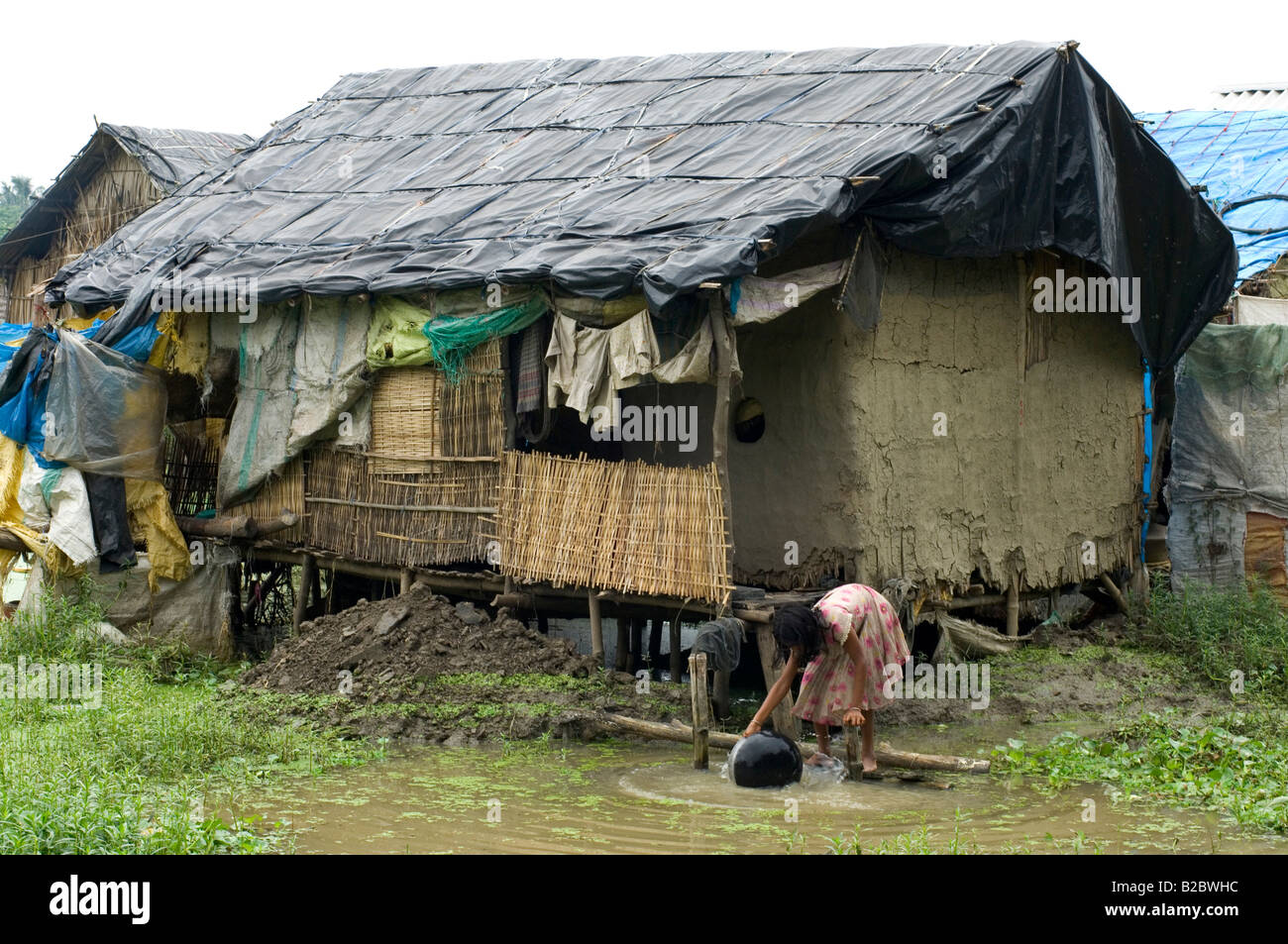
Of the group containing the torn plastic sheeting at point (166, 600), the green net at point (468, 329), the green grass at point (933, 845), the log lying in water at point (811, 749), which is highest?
the green net at point (468, 329)

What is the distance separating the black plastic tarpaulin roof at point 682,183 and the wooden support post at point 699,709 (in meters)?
2.23

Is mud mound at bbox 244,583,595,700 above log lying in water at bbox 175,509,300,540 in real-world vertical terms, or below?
below

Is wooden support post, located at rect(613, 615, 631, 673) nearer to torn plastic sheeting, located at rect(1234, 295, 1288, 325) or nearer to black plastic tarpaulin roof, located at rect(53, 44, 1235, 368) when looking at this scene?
black plastic tarpaulin roof, located at rect(53, 44, 1235, 368)

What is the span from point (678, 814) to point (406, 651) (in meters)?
3.38

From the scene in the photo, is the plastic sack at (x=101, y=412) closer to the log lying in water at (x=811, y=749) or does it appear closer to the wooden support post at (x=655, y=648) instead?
the wooden support post at (x=655, y=648)

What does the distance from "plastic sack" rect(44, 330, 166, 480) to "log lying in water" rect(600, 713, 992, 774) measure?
5193 mm

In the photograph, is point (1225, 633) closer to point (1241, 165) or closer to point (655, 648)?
point (655, 648)

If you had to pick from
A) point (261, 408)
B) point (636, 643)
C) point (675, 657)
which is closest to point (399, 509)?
point (261, 408)

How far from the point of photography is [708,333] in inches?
361

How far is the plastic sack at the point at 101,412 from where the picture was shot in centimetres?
1179

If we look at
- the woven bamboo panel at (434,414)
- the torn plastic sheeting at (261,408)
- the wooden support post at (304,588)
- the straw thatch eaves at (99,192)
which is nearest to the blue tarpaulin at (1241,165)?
the woven bamboo panel at (434,414)

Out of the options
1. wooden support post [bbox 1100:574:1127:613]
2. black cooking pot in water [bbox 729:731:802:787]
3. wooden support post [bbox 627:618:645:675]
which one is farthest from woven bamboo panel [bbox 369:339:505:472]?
wooden support post [bbox 1100:574:1127:613]

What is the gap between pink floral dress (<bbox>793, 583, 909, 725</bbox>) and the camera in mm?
8141
